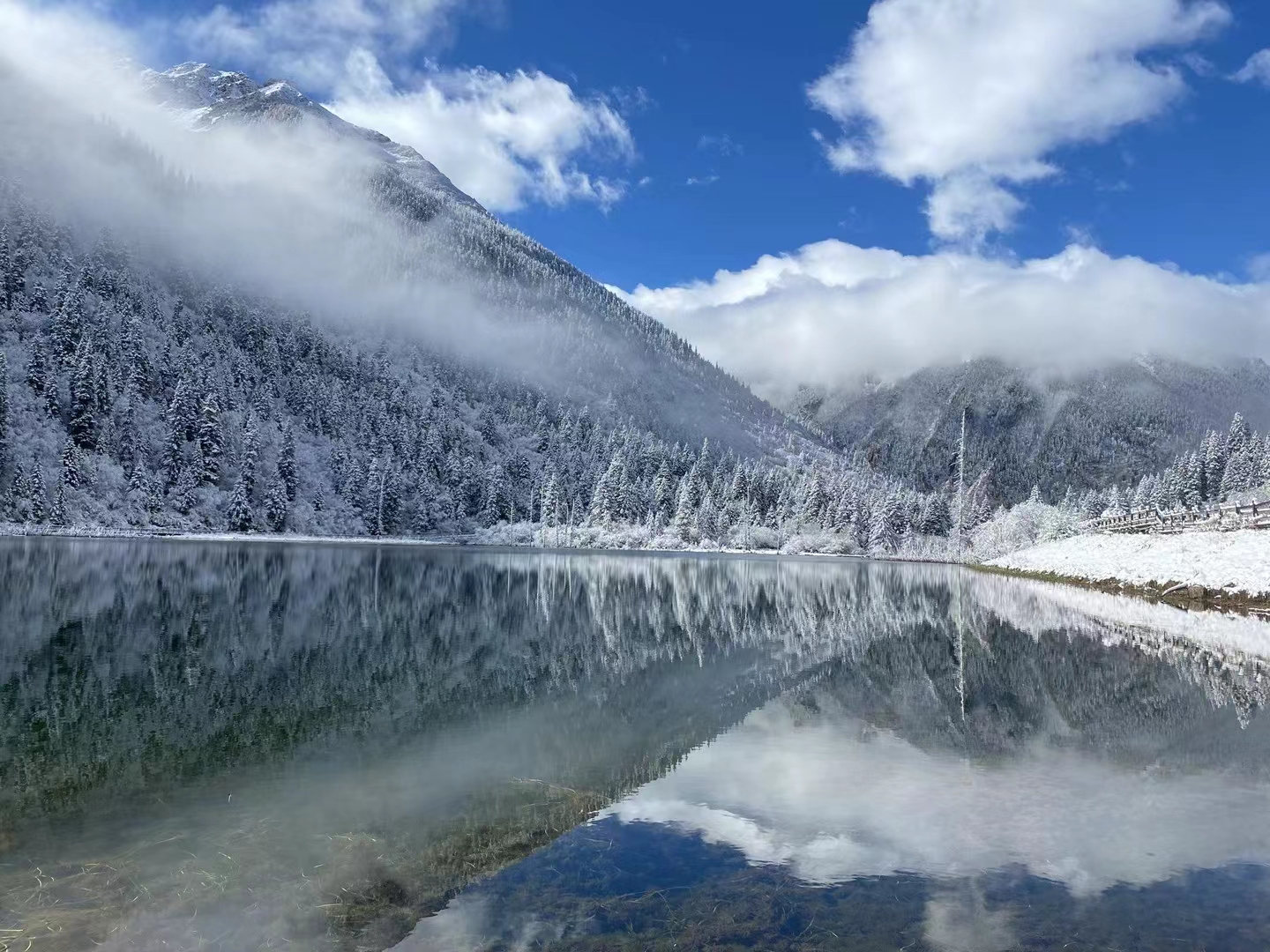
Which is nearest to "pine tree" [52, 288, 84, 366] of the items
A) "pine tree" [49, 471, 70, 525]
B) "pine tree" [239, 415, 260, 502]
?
"pine tree" [239, 415, 260, 502]

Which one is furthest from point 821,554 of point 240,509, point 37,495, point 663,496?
point 37,495

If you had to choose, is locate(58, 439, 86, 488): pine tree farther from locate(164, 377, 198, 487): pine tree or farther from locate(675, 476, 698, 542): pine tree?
locate(675, 476, 698, 542): pine tree

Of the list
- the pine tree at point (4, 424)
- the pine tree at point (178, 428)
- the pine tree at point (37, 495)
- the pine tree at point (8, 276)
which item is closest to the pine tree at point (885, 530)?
the pine tree at point (178, 428)

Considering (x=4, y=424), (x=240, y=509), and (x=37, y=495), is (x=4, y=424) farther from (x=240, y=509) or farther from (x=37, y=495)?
(x=240, y=509)

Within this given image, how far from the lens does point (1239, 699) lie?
1772cm

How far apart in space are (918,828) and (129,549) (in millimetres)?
79431

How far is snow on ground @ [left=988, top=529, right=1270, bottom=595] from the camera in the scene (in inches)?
1452

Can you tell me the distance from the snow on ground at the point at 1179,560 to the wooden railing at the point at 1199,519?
0.91 meters

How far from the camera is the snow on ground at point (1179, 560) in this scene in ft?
121

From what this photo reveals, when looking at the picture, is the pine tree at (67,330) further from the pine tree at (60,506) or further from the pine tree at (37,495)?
the pine tree at (37,495)

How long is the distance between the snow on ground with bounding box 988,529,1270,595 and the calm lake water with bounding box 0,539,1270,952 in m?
12.0

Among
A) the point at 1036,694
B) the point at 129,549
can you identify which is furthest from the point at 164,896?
the point at 129,549

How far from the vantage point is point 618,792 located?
11.9m

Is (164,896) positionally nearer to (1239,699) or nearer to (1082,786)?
(1082,786)
